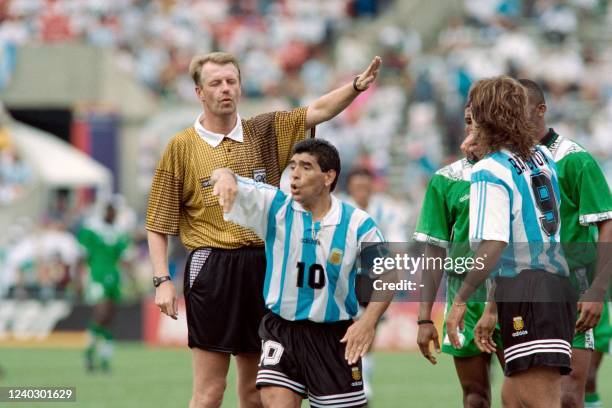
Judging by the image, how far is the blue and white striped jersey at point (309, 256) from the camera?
7.46 metres

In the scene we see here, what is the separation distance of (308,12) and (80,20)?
5.25 metres

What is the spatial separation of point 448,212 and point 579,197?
0.75 metres

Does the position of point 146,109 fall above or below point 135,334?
above

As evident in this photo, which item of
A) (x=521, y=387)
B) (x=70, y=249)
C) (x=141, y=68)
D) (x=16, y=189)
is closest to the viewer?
(x=521, y=387)

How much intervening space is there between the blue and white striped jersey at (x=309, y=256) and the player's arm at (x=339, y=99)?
0.65m

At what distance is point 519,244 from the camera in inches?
266

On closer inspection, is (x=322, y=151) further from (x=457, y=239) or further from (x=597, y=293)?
(x=597, y=293)

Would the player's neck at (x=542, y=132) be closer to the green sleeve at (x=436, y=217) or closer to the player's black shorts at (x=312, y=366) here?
the green sleeve at (x=436, y=217)

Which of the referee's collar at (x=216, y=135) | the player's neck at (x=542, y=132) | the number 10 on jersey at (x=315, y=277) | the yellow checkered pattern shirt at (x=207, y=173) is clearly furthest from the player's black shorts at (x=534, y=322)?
the referee's collar at (x=216, y=135)

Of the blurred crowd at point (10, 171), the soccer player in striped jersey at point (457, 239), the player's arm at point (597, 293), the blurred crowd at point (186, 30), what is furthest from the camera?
the blurred crowd at point (186, 30)

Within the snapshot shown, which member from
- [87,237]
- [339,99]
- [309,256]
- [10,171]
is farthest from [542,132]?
[10,171]

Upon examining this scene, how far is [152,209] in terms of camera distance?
8.00 m

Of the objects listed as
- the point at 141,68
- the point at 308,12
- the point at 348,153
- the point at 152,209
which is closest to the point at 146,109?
the point at 141,68

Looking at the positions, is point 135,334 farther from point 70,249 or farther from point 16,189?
point 16,189
